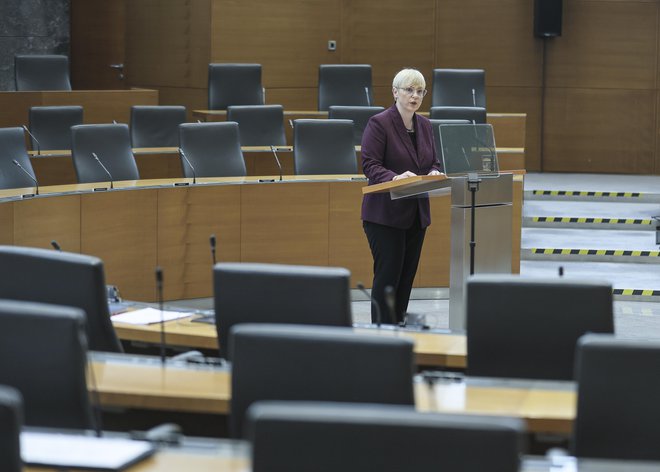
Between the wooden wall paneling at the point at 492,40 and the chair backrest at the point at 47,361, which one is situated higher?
the wooden wall paneling at the point at 492,40

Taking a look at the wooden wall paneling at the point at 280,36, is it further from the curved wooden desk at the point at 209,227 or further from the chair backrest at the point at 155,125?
the curved wooden desk at the point at 209,227

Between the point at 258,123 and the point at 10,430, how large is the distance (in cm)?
757

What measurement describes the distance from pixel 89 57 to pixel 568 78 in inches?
220

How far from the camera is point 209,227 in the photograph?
7512 millimetres

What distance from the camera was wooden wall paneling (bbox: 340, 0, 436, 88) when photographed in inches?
493

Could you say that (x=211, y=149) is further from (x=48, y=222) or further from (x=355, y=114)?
(x=48, y=222)

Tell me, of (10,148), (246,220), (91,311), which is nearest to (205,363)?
(91,311)

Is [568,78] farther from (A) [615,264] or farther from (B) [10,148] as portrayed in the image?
(B) [10,148]

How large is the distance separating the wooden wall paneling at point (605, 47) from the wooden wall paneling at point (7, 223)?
7.64 m

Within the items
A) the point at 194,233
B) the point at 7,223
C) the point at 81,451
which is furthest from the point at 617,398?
the point at 194,233

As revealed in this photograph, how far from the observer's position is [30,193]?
6.70 m

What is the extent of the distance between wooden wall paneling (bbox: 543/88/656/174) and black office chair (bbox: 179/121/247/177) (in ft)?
17.5

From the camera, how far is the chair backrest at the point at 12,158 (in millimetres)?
7605

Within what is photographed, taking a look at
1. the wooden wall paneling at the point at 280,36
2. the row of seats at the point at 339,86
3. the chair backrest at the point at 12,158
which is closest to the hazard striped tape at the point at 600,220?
the row of seats at the point at 339,86
